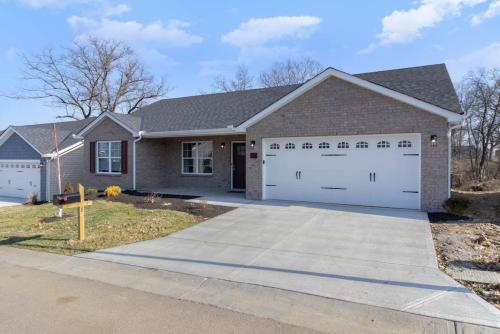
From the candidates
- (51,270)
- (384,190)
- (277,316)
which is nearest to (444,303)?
(277,316)

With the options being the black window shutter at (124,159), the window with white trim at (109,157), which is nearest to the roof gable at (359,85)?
the black window shutter at (124,159)

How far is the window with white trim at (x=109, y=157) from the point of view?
17.1 metres

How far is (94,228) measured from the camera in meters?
8.93

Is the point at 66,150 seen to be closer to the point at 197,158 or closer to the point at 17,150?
the point at 17,150

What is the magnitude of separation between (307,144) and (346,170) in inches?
66.3

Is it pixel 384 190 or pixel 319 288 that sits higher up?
pixel 384 190

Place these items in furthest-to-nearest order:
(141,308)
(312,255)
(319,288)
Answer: (312,255) → (319,288) → (141,308)

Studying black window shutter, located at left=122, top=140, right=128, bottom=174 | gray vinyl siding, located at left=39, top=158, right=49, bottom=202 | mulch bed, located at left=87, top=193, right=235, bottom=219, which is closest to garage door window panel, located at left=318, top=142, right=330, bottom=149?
mulch bed, located at left=87, top=193, right=235, bottom=219

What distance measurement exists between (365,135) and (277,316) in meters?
8.46

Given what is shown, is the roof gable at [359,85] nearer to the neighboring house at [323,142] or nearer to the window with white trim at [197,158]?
the neighboring house at [323,142]

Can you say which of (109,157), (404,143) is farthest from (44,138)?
(404,143)

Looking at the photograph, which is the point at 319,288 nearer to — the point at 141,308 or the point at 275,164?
the point at 141,308

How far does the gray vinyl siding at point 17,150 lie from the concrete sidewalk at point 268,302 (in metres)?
15.2

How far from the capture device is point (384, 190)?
10977 mm
